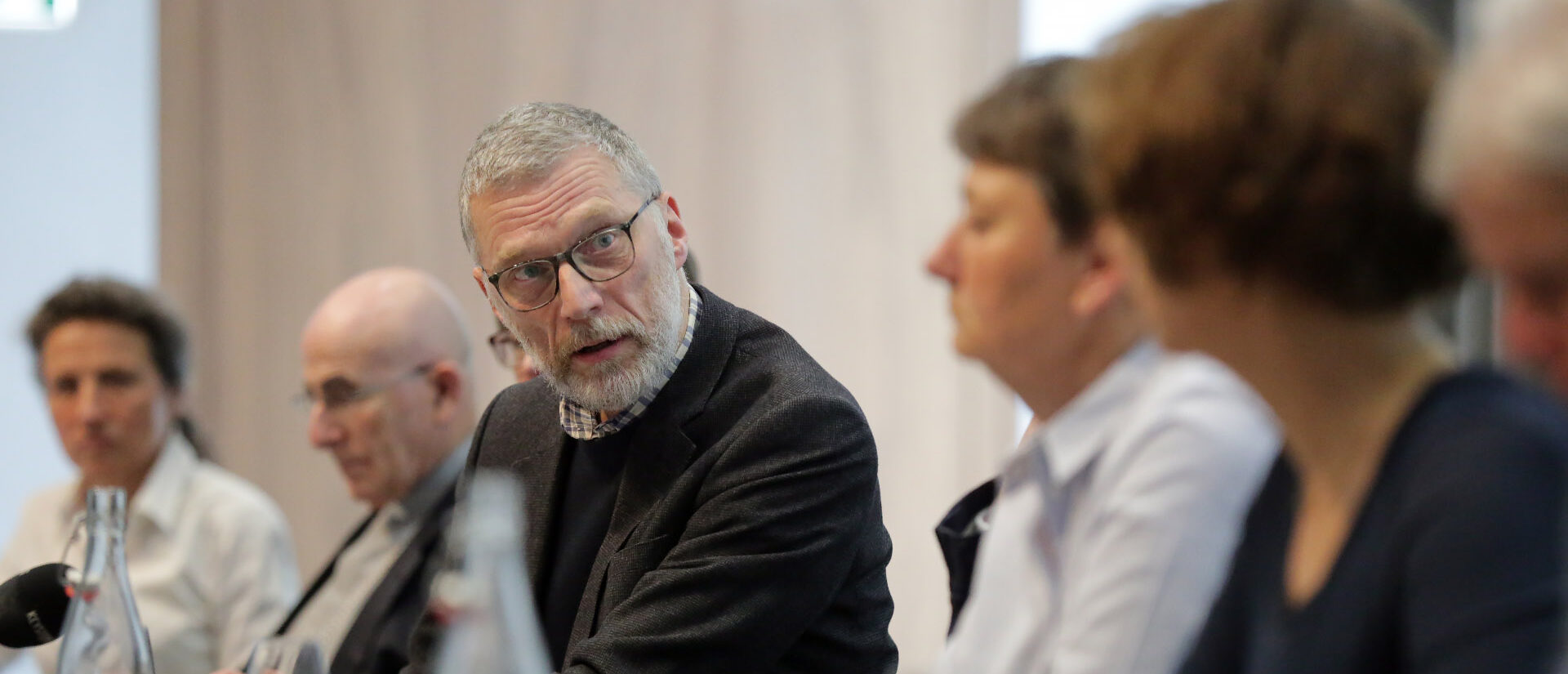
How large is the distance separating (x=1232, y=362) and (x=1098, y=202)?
0.14 metres

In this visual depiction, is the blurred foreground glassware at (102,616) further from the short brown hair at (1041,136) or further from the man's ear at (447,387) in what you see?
the man's ear at (447,387)

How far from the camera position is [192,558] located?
112 inches

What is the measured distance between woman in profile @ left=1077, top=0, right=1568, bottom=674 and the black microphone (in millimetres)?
1239

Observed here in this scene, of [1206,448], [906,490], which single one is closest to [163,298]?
[906,490]

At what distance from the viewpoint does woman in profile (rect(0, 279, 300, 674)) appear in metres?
2.79

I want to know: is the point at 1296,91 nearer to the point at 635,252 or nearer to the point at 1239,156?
the point at 1239,156

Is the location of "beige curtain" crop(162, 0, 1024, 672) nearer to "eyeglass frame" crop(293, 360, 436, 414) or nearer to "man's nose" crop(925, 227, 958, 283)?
"eyeglass frame" crop(293, 360, 436, 414)

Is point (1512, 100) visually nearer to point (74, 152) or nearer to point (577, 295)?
point (577, 295)

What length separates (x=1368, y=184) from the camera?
86cm

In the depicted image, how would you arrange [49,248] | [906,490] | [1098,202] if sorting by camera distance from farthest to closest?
[49,248], [906,490], [1098,202]

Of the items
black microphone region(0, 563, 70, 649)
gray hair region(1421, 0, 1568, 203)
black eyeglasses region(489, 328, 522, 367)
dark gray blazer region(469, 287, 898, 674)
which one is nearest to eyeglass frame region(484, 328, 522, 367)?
black eyeglasses region(489, 328, 522, 367)

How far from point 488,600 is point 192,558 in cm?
208

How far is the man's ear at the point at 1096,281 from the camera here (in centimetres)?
125

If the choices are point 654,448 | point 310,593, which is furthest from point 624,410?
point 310,593
